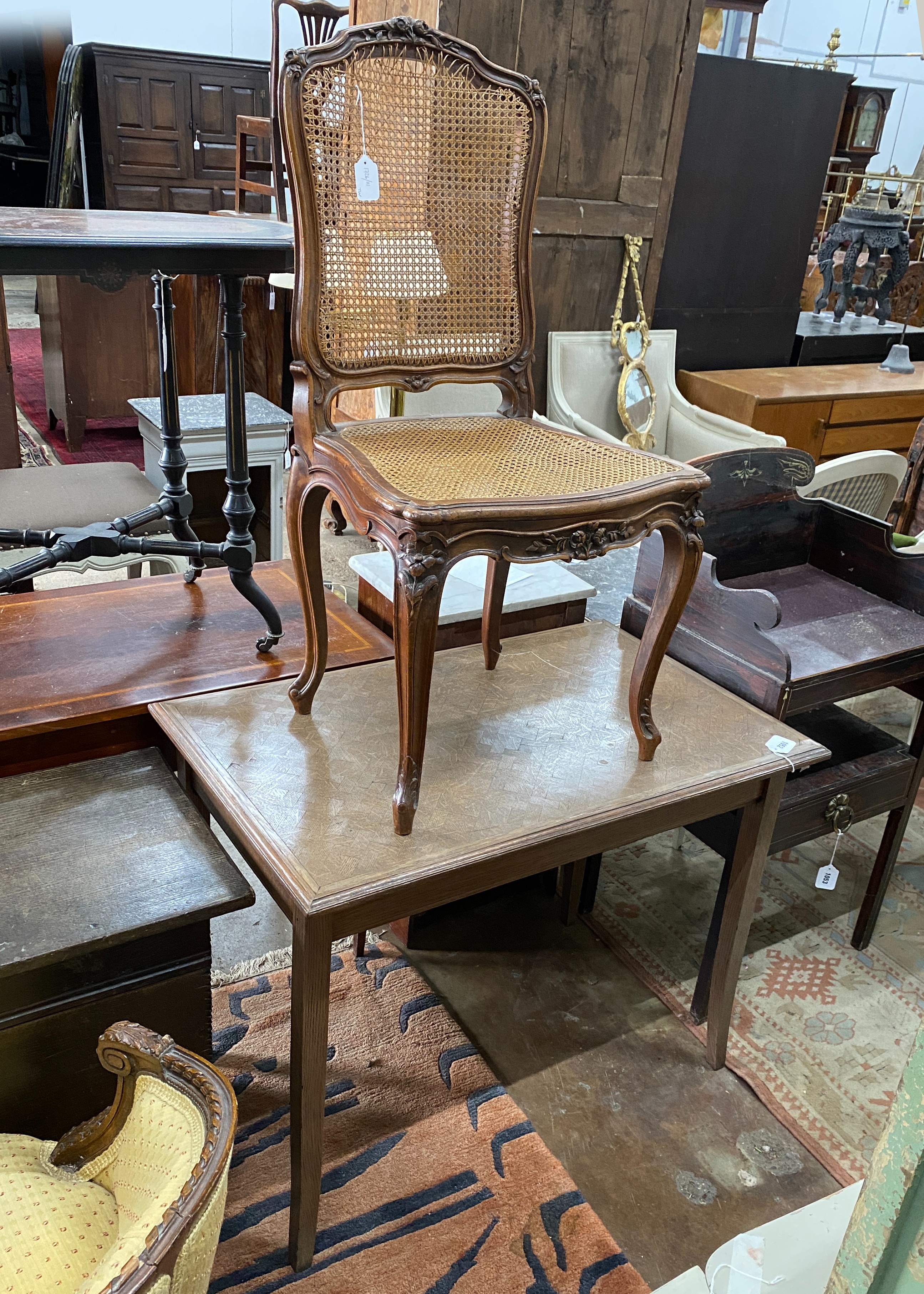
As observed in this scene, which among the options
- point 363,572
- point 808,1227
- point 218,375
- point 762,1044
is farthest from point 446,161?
point 218,375

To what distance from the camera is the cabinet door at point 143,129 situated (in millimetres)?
5793

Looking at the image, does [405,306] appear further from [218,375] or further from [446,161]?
[218,375]

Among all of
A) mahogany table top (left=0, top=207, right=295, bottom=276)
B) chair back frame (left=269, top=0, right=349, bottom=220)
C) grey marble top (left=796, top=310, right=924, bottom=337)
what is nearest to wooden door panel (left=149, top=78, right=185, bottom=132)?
chair back frame (left=269, top=0, right=349, bottom=220)

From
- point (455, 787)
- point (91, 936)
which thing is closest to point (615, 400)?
point (455, 787)

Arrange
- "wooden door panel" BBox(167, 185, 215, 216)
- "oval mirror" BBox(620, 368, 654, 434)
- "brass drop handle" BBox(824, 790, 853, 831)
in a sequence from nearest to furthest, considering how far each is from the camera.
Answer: "brass drop handle" BBox(824, 790, 853, 831)
"oval mirror" BBox(620, 368, 654, 434)
"wooden door panel" BBox(167, 185, 215, 216)

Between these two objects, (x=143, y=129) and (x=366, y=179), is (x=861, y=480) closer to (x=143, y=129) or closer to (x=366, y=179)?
(x=366, y=179)

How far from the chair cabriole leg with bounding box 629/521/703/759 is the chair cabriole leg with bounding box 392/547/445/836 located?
41 cm

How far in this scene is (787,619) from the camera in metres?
2.05

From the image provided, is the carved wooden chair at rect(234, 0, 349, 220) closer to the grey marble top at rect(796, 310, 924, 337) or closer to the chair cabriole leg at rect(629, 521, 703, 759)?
the chair cabriole leg at rect(629, 521, 703, 759)

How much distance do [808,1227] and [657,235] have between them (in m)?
3.81

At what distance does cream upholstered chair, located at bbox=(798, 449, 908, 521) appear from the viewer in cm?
276

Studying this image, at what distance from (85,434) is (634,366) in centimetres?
282

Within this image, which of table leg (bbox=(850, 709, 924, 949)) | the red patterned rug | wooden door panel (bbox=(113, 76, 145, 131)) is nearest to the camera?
table leg (bbox=(850, 709, 924, 949))

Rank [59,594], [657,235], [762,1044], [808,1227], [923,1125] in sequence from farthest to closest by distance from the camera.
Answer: [657,235]
[59,594]
[762,1044]
[808,1227]
[923,1125]
